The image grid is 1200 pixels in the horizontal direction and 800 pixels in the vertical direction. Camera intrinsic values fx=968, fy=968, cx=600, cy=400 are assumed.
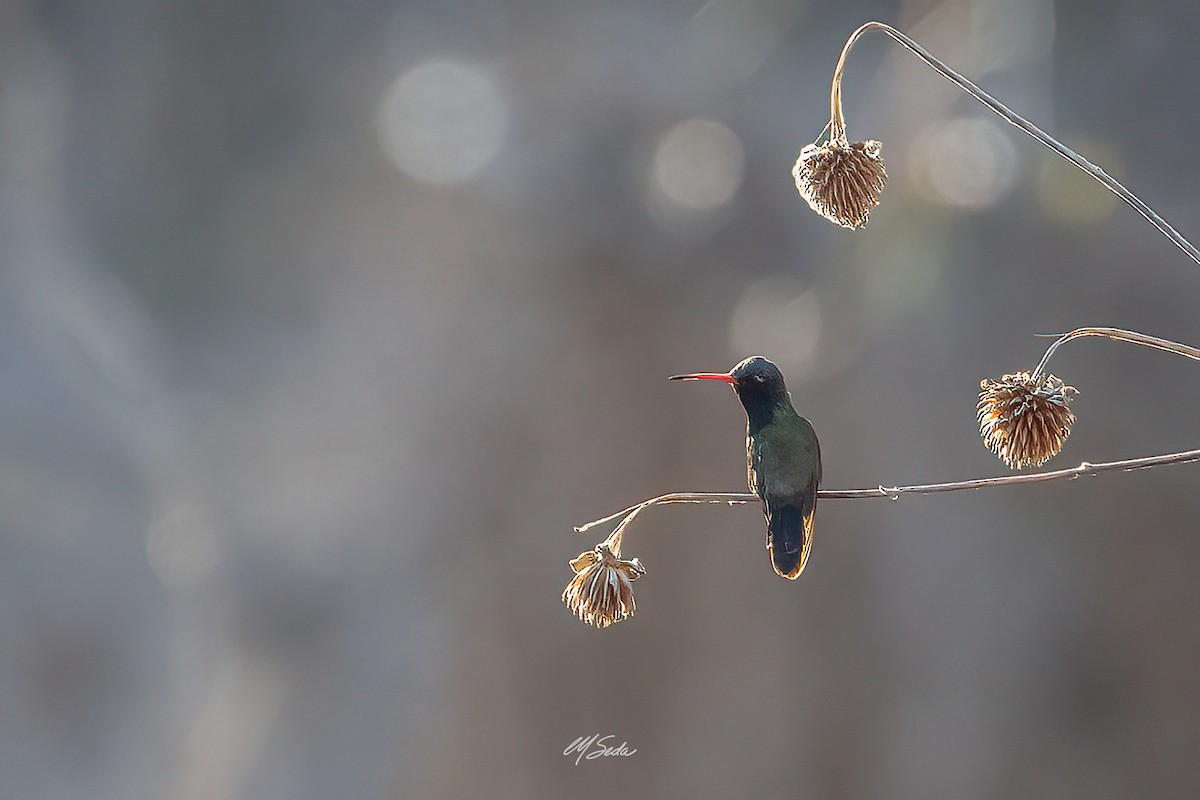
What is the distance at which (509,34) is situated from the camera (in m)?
2.94

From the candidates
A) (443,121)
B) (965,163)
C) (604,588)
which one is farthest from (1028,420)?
(443,121)

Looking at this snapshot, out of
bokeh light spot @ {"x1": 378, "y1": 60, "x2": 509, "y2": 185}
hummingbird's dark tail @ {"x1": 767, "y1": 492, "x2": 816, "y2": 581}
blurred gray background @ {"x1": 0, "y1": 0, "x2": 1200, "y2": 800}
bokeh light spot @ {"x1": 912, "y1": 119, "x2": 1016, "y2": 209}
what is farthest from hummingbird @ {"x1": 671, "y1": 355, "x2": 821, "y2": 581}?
bokeh light spot @ {"x1": 378, "y1": 60, "x2": 509, "y2": 185}

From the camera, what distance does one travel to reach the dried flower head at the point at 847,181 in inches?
35.7

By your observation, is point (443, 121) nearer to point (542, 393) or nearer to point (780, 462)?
point (542, 393)

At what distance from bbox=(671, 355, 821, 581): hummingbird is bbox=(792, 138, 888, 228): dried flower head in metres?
0.17

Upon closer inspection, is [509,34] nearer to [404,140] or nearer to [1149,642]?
[404,140]

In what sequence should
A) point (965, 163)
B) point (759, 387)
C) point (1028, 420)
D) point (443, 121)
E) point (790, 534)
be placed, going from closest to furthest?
point (1028, 420) → point (790, 534) → point (759, 387) → point (965, 163) → point (443, 121)

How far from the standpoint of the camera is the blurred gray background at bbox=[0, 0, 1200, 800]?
253cm

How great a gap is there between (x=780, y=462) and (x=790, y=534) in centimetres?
10

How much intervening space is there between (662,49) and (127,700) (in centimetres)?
251

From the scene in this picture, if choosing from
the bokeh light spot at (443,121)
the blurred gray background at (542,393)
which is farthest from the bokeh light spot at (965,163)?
the bokeh light spot at (443,121)

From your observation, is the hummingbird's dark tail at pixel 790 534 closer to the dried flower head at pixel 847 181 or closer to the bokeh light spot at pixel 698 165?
the dried flower head at pixel 847 181

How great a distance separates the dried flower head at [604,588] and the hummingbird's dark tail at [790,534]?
0.15m

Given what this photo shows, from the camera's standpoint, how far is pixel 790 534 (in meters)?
0.97
